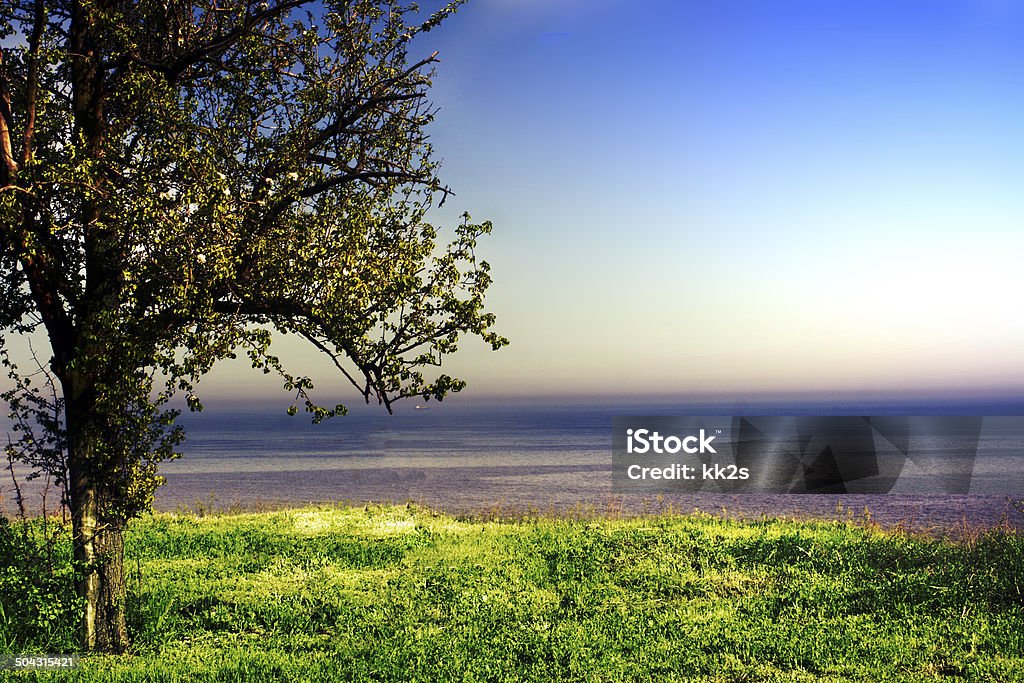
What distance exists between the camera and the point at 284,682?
1100 centimetres

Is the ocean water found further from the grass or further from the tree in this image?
the tree

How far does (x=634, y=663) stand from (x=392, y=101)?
381 inches

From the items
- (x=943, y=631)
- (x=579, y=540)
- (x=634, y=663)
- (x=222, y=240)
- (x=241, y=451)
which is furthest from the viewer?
(x=241, y=451)

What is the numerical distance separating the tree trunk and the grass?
40 cm

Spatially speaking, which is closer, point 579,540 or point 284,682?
point 284,682

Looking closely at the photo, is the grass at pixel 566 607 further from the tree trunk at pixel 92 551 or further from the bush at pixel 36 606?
the tree trunk at pixel 92 551

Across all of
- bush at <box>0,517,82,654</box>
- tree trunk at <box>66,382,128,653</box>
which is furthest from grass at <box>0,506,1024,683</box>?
tree trunk at <box>66,382,128,653</box>

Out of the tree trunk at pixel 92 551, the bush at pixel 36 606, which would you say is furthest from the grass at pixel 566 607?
the tree trunk at pixel 92 551

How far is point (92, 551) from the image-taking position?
39.2 ft

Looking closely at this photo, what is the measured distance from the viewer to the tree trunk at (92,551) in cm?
1188

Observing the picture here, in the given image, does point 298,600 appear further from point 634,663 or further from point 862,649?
point 862,649

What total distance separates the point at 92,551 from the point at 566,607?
7763mm

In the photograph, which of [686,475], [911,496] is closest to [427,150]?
[911,496]

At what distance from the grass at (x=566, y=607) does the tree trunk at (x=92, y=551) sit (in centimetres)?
40
